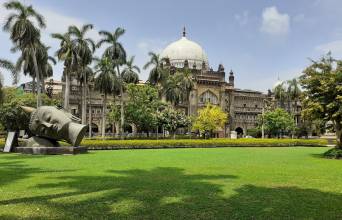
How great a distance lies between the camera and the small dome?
3669 inches

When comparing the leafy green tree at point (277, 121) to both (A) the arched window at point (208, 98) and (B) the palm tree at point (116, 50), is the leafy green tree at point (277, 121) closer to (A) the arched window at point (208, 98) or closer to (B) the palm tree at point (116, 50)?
(A) the arched window at point (208, 98)

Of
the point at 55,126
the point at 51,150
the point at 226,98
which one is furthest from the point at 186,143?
the point at 226,98

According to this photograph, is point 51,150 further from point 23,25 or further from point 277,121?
point 277,121

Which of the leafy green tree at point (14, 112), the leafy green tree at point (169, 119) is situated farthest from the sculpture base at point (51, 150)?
the leafy green tree at point (169, 119)

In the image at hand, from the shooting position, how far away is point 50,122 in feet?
88.5

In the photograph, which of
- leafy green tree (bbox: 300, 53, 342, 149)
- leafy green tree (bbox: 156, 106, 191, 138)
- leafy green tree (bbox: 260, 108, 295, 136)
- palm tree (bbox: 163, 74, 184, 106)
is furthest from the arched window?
leafy green tree (bbox: 300, 53, 342, 149)

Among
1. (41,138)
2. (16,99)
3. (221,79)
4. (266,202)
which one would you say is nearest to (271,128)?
(221,79)

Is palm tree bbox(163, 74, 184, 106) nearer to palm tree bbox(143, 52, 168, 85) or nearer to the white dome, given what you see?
palm tree bbox(143, 52, 168, 85)

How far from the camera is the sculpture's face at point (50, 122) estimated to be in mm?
26891

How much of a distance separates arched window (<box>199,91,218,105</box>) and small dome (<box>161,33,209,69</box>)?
789 centimetres

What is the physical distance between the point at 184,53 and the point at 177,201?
8554cm

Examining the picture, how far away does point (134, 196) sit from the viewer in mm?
10508

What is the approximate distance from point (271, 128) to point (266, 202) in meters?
69.5

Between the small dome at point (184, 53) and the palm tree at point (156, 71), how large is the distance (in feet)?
96.4
